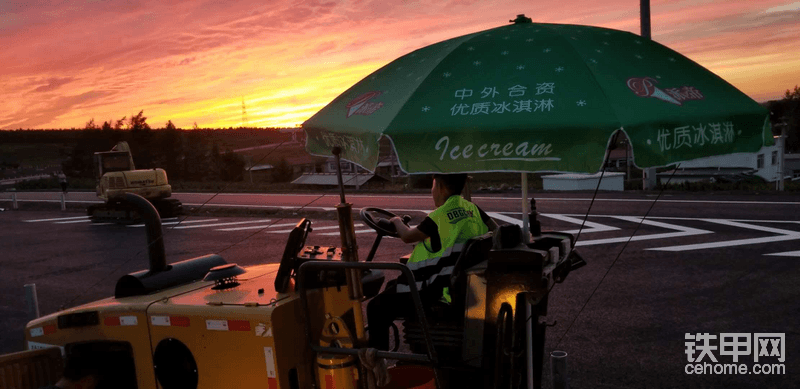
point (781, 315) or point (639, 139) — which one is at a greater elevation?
point (639, 139)

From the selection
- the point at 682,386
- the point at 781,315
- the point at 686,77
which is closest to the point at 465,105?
the point at 686,77

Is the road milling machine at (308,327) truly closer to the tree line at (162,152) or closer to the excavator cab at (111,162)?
the excavator cab at (111,162)

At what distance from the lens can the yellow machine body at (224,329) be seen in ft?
11.9

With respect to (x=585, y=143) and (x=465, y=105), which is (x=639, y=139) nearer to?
(x=585, y=143)

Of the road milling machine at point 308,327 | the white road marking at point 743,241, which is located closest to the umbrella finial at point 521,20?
the road milling machine at point 308,327

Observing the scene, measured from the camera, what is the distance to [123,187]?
878 inches

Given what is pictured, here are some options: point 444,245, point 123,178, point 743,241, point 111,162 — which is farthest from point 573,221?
point 111,162

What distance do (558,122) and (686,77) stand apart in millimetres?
1243

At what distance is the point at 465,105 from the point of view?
3.38m

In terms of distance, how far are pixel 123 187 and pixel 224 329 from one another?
68.1ft

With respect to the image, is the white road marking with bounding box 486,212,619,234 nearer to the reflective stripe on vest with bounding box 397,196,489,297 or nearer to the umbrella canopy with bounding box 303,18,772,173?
the reflective stripe on vest with bounding box 397,196,489,297

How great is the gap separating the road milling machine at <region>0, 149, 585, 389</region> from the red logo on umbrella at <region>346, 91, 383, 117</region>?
0.68 m

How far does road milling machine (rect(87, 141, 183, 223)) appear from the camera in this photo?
859 inches

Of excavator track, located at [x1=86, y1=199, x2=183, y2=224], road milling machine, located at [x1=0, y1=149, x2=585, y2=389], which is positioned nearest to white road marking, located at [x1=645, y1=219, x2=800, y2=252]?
road milling machine, located at [x1=0, y1=149, x2=585, y2=389]
